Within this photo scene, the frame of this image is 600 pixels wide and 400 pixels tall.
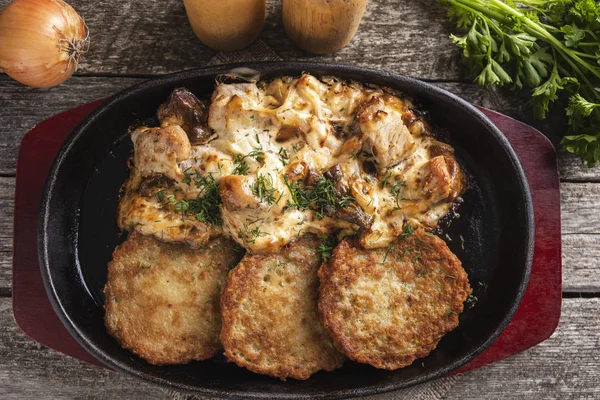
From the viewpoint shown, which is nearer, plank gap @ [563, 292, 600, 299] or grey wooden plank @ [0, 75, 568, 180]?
grey wooden plank @ [0, 75, 568, 180]

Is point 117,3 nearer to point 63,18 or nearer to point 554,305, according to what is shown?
point 63,18

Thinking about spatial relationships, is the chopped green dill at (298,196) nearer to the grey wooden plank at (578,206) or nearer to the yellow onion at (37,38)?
the yellow onion at (37,38)

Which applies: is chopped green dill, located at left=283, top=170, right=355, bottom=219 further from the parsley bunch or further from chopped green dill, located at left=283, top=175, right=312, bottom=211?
the parsley bunch

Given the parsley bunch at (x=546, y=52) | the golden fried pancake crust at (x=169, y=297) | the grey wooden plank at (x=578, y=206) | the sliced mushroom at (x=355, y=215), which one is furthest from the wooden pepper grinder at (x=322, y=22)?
the grey wooden plank at (x=578, y=206)

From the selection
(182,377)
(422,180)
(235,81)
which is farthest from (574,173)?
(182,377)

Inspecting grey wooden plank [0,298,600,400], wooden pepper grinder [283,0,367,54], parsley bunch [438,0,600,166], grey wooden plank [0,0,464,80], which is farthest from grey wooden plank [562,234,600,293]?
wooden pepper grinder [283,0,367,54]

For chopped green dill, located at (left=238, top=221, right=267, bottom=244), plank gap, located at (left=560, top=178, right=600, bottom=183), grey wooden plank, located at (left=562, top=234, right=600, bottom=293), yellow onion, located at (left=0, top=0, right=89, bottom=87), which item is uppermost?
yellow onion, located at (left=0, top=0, right=89, bottom=87)
